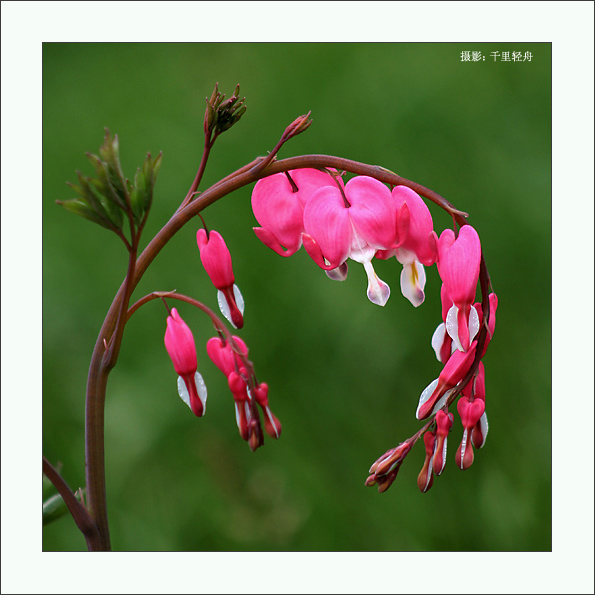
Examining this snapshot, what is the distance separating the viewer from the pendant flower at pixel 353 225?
0.82 meters

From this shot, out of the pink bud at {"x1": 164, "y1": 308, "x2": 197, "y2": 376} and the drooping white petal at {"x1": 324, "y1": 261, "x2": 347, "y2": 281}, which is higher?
the drooping white petal at {"x1": 324, "y1": 261, "x2": 347, "y2": 281}

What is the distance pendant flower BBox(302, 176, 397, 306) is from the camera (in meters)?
0.82

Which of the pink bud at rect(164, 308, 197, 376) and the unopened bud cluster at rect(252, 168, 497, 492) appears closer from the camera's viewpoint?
the unopened bud cluster at rect(252, 168, 497, 492)

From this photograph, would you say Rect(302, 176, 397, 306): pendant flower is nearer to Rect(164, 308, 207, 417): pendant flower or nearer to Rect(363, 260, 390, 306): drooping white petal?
Rect(363, 260, 390, 306): drooping white petal

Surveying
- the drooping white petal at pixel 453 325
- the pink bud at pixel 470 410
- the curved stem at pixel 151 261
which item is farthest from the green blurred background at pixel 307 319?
the drooping white petal at pixel 453 325

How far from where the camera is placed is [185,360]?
0.92 m

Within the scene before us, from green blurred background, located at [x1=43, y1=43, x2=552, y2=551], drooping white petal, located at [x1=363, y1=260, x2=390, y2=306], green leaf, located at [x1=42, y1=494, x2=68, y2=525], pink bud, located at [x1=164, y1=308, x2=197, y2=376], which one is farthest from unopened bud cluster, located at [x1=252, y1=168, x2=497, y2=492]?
green blurred background, located at [x1=43, y1=43, x2=552, y2=551]

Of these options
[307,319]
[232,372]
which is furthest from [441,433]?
[307,319]

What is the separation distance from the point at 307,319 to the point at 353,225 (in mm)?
1001

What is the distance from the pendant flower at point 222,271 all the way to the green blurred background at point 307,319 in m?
0.71

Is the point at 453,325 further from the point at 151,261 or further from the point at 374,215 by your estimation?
the point at 151,261

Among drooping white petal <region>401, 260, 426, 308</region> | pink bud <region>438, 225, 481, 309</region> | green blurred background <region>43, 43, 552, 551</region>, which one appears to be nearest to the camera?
pink bud <region>438, 225, 481, 309</region>

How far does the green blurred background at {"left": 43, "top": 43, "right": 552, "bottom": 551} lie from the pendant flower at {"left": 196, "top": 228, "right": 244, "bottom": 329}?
2.34 feet

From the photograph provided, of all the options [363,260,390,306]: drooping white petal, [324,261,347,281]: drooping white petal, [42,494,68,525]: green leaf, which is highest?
[324,261,347,281]: drooping white petal
